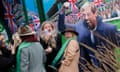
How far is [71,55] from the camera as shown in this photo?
724 centimetres

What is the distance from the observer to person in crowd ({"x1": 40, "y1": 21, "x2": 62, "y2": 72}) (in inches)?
309

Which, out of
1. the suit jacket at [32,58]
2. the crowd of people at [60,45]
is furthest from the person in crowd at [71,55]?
the suit jacket at [32,58]

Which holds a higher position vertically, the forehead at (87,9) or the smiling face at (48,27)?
the forehead at (87,9)

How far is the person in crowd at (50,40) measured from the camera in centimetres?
784

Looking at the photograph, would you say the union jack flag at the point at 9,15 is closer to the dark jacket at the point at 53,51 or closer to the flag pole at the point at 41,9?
the flag pole at the point at 41,9

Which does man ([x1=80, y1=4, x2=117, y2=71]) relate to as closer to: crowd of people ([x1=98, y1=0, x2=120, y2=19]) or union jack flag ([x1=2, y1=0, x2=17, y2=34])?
crowd of people ([x1=98, y1=0, x2=120, y2=19])

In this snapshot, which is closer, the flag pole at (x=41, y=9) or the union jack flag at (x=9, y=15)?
the flag pole at (x=41, y=9)

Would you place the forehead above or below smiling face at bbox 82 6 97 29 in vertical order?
above

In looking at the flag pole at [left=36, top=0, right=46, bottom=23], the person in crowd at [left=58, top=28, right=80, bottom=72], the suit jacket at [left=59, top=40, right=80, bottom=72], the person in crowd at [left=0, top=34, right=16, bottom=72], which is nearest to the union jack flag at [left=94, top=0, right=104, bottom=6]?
the person in crowd at [left=58, top=28, right=80, bottom=72]

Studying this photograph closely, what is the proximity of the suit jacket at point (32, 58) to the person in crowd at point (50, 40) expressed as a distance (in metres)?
0.89

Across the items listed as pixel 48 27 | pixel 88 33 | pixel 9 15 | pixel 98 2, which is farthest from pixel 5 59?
pixel 9 15

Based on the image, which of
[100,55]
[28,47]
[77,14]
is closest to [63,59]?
[28,47]

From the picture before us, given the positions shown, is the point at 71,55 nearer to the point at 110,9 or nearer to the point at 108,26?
the point at 108,26

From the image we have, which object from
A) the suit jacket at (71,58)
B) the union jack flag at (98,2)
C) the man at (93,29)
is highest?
the union jack flag at (98,2)
